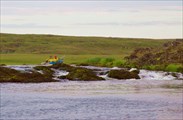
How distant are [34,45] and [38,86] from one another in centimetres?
8470

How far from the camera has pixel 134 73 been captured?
5119 centimetres

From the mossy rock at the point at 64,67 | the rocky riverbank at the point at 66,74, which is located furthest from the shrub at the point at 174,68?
the mossy rock at the point at 64,67

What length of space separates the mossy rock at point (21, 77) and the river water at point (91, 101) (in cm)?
166

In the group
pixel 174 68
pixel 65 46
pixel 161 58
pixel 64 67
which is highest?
pixel 65 46

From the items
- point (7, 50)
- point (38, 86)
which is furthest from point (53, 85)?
point (7, 50)

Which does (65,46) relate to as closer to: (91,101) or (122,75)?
(122,75)

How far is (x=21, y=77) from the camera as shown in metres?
44.4

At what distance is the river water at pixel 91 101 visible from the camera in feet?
86.0

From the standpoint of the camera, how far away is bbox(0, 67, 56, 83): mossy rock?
4339 cm

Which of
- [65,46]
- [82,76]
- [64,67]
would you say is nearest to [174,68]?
[64,67]

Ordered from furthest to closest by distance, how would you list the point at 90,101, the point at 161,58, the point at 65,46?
the point at 65,46 < the point at 161,58 < the point at 90,101

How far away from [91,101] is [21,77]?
14.0m

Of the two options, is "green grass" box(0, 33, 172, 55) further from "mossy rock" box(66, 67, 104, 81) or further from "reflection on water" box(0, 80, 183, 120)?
"reflection on water" box(0, 80, 183, 120)

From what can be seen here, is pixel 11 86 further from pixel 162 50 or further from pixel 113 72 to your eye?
pixel 162 50
